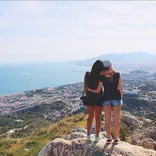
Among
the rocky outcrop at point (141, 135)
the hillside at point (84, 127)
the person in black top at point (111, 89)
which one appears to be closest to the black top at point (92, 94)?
the person in black top at point (111, 89)

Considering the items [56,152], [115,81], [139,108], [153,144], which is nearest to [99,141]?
[56,152]

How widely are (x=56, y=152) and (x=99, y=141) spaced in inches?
32.3

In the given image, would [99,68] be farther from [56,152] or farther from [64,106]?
[64,106]

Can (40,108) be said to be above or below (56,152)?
below

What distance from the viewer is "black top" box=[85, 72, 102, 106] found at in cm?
542

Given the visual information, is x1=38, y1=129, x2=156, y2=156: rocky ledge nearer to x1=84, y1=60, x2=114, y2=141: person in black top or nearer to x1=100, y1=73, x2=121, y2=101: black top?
x1=84, y1=60, x2=114, y2=141: person in black top

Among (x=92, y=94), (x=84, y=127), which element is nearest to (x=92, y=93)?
(x=92, y=94)

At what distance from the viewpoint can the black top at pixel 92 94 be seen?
17.8ft

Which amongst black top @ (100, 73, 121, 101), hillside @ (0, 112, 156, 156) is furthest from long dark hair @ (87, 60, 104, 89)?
hillside @ (0, 112, 156, 156)

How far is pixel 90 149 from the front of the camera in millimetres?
5309

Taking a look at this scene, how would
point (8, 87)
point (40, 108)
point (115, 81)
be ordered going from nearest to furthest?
point (115, 81), point (40, 108), point (8, 87)

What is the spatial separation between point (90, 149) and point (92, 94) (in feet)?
3.25

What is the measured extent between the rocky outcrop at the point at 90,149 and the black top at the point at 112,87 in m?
0.88

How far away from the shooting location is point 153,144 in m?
A: 7.21
